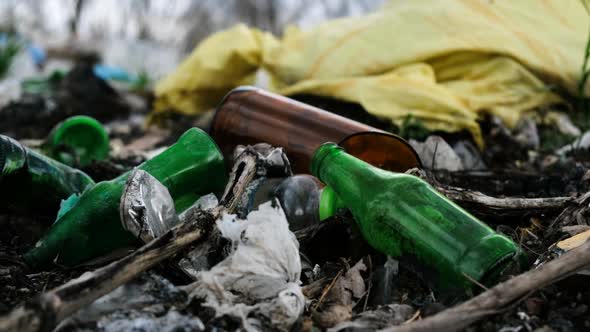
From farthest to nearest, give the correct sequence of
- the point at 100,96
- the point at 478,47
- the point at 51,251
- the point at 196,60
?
1. the point at 100,96
2. the point at 196,60
3. the point at 478,47
4. the point at 51,251

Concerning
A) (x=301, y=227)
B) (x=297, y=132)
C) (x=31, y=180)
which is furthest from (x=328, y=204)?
(x=31, y=180)

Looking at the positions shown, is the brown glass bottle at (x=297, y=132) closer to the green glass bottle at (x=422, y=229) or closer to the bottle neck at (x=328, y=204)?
the bottle neck at (x=328, y=204)

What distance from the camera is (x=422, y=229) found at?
1.10 metres

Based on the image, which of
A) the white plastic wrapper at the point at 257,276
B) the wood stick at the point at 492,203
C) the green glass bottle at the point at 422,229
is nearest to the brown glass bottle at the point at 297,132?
the wood stick at the point at 492,203

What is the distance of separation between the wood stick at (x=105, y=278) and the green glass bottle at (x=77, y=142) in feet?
4.40

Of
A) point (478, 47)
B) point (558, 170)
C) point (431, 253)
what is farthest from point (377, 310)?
point (478, 47)

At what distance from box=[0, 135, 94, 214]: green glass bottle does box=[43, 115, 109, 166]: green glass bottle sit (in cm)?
71

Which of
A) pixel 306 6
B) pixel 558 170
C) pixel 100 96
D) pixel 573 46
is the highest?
pixel 573 46

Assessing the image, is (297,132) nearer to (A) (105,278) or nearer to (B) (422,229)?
(B) (422,229)

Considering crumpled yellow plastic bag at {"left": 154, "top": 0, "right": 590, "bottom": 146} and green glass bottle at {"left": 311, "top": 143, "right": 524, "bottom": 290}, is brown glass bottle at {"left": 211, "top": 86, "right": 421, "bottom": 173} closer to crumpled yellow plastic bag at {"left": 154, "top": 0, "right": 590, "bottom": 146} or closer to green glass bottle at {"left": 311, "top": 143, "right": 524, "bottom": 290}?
green glass bottle at {"left": 311, "top": 143, "right": 524, "bottom": 290}

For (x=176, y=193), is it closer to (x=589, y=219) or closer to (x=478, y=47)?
(x=589, y=219)

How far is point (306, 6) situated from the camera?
16.0m

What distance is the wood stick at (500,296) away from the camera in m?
0.87

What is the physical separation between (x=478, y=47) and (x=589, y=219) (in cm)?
174
